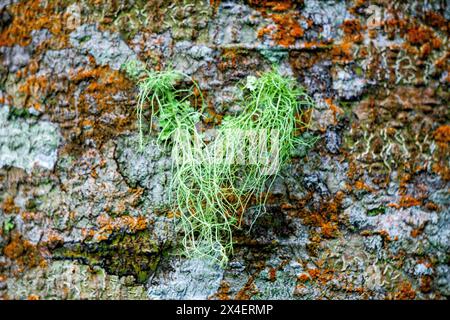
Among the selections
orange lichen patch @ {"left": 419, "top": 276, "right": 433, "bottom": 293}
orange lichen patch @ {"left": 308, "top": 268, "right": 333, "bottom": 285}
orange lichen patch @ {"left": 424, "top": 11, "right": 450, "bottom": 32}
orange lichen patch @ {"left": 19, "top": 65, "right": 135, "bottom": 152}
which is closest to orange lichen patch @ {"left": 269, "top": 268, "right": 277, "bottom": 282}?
orange lichen patch @ {"left": 308, "top": 268, "right": 333, "bottom": 285}

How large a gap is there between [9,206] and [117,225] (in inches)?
15.3

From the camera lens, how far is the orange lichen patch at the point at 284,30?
152cm

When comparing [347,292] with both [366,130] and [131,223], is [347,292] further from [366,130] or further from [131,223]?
[131,223]

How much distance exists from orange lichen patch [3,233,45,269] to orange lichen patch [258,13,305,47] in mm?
1070

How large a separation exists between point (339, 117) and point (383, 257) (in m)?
0.50

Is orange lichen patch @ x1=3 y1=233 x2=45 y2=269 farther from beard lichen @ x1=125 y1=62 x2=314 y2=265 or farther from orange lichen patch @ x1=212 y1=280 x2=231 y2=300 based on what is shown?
orange lichen patch @ x1=212 y1=280 x2=231 y2=300

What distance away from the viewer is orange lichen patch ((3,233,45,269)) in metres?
1.52

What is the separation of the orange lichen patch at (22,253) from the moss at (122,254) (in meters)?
0.07

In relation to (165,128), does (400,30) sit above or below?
above

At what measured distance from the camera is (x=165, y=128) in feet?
4.87

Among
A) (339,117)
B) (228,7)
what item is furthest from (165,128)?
(339,117)

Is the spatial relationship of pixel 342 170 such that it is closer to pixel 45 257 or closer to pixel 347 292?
pixel 347 292
